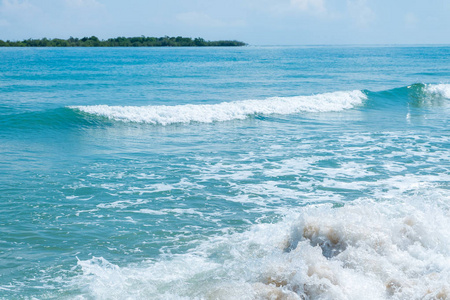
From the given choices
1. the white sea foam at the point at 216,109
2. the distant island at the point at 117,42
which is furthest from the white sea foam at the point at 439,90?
the distant island at the point at 117,42

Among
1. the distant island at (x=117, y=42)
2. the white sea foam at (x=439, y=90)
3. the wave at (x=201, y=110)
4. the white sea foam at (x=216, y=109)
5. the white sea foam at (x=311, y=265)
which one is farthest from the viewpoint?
the distant island at (x=117, y=42)

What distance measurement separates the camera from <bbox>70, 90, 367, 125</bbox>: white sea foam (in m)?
20.8

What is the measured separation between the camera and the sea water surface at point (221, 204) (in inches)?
252

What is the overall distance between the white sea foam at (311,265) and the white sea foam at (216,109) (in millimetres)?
13125

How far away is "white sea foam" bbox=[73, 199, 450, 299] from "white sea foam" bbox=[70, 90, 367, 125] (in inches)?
517

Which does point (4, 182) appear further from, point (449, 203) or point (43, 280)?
point (449, 203)

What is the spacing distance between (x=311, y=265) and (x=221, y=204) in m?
3.77

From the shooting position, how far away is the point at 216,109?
73.6 feet

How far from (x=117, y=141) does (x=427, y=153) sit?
10.1 m

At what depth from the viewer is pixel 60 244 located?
7.91m

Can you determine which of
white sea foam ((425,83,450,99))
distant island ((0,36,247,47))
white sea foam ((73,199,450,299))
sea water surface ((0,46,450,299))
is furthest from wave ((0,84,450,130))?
distant island ((0,36,247,47))

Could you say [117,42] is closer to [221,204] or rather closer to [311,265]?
[221,204]

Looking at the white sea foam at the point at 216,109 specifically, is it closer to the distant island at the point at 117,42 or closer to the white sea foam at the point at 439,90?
the white sea foam at the point at 439,90

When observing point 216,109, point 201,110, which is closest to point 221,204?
point 201,110
